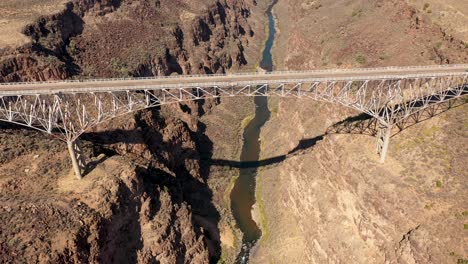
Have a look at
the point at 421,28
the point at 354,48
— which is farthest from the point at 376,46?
the point at 421,28

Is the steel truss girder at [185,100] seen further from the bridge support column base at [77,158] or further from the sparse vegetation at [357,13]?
the sparse vegetation at [357,13]

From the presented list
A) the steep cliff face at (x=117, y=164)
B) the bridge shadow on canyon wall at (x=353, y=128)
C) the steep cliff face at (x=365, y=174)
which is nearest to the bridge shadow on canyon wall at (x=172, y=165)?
the steep cliff face at (x=117, y=164)

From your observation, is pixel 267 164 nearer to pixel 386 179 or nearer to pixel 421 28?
pixel 386 179

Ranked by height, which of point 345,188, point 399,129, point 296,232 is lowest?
point 296,232

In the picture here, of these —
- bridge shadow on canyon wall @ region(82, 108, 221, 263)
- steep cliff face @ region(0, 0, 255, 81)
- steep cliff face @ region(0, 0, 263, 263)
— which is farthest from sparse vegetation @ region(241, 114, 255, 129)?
steep cliff face @ region(0, 0, 255, 81)

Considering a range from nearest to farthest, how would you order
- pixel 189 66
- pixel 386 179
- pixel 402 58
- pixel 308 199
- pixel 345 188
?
pixel 386 179 < pixel 345 188 < pixel 308 199 < pixel 402 58 < pixel 189 66

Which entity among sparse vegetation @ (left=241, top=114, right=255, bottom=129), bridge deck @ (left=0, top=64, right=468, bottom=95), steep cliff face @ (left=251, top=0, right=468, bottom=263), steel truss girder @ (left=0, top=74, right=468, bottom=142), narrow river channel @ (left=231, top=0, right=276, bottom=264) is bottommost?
narrow river channel @ (left=231, top=0, right=276, bottom=264)

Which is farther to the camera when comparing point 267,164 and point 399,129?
point 267,164

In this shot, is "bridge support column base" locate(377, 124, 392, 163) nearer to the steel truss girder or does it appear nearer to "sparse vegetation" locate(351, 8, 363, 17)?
the steel truss girder
